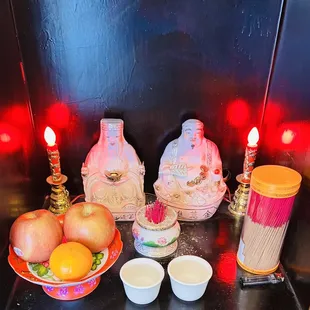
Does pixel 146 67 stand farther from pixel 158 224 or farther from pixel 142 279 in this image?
pixel 142 279

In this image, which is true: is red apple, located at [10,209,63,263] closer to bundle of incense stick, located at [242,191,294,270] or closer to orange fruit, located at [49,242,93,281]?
orange fruit, located at [49,242,93,281]

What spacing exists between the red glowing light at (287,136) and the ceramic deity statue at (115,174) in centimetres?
33

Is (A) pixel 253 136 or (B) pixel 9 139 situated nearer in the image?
(B) pixel 9 139

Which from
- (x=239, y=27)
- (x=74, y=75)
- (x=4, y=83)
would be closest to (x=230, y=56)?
(x=239, y=27)

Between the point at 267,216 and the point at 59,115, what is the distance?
54 centimetres

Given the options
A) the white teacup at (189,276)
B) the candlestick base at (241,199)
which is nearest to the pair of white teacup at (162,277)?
the white teacup at (189,276)

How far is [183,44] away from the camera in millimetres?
844

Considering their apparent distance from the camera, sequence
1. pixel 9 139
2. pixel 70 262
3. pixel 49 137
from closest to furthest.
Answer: pixel 70 262, pixel 9 139, pixel 49 137

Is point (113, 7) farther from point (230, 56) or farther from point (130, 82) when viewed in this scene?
point (230, 56)

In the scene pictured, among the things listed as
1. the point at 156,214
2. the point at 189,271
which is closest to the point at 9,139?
the point at 156,214

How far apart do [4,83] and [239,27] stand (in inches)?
19.9

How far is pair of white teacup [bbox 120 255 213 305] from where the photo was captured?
2.18 ft

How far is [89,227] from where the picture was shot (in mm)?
679

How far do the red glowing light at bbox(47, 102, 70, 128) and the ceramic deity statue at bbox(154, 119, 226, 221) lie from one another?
0.84ft
